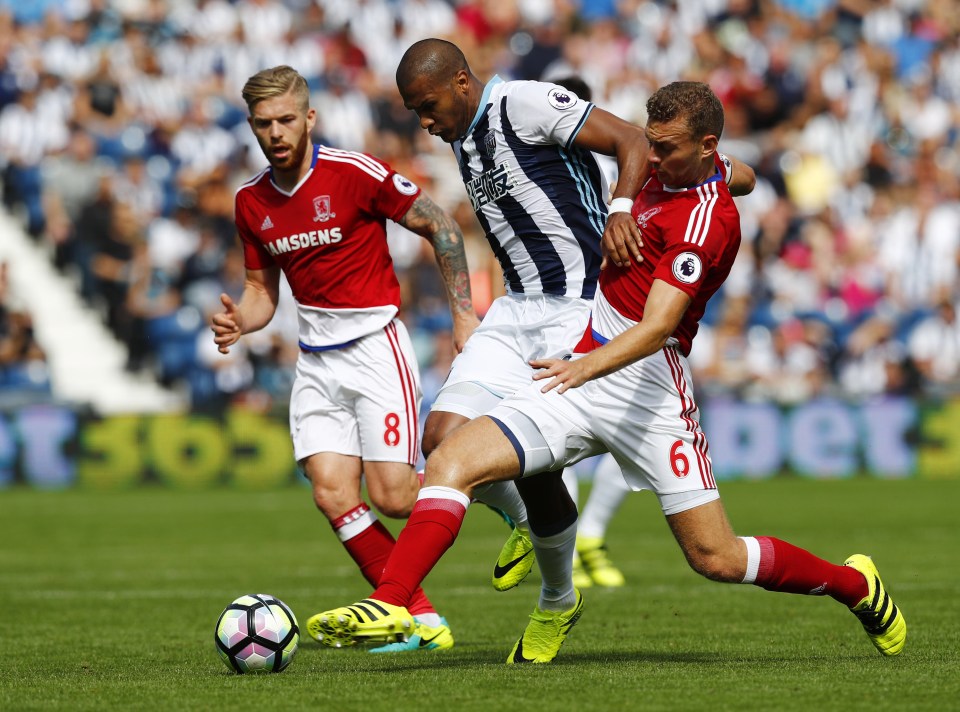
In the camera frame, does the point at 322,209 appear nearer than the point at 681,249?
No

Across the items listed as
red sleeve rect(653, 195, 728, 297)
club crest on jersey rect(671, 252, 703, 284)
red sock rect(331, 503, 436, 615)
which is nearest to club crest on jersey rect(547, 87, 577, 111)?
red sleeve rect(653, 195, 728, 297)

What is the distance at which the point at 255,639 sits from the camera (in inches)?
246

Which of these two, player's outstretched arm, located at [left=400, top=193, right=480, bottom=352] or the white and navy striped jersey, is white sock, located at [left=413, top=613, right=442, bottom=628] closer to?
player's outstretched arm, located at [left=400, top=193, right=480, bottom=352]

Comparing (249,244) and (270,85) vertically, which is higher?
(270,85)

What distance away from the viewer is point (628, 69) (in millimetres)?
Answer: 23484

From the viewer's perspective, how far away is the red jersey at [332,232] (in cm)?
768

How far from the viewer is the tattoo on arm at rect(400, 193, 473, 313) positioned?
7.73 metres

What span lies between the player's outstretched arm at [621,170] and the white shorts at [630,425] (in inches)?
18.3

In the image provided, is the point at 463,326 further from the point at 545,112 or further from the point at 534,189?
the point at 545,112

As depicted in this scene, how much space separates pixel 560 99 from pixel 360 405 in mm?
1915

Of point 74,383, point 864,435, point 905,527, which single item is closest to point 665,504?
point 905,527

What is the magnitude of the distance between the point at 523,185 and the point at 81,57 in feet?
55.6

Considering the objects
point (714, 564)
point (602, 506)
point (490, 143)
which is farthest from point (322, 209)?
point (602, 506)

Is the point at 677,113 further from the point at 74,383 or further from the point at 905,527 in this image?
the point at 74,383
